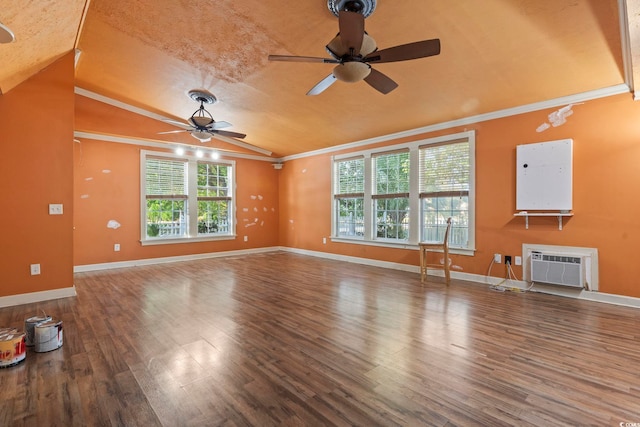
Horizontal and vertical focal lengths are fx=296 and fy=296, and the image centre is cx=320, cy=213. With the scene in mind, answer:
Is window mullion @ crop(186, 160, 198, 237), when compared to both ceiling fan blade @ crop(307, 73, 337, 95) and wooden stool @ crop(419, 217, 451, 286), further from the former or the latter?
wooden stool @ crop(419, 217, 451, 286)

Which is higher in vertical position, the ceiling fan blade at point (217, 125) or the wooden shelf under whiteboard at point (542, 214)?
the ceiling fan blade at point (217, 125)

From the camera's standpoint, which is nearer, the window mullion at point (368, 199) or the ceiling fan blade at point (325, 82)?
the ceiling fan blade at point (325, 82)

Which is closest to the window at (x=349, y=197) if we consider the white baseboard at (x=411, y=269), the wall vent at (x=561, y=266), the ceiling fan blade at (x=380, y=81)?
the white baseboard at (x=411, y=269)

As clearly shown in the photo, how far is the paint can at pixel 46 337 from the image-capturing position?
2.39 metres

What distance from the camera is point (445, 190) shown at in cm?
504

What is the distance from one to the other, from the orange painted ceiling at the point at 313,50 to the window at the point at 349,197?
1524mm

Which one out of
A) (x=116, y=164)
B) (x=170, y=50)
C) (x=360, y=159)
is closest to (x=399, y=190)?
(x=360, y=159)

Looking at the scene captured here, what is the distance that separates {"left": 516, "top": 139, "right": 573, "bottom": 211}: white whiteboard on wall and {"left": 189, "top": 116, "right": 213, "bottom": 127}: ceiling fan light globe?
467 cm

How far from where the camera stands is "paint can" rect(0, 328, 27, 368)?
217cm

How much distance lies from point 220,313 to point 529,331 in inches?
124

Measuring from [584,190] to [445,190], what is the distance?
5.81 ft

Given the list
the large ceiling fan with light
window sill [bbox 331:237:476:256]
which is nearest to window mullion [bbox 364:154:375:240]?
window sill [bbox 331:237:476:256]

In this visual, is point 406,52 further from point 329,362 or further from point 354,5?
point 329,362

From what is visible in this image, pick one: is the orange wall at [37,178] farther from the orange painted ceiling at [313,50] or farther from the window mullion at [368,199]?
the window mullion at [368,199]
